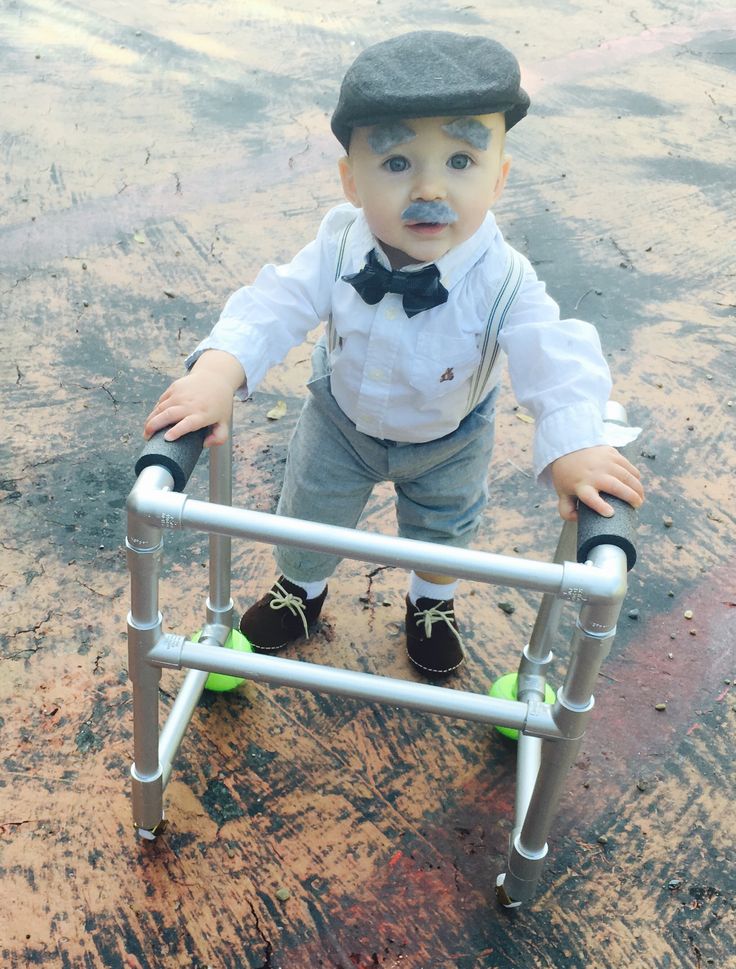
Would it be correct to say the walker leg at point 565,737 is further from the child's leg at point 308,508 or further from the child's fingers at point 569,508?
the child's leg at point 308,508

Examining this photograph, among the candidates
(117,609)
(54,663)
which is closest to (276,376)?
(117,609)

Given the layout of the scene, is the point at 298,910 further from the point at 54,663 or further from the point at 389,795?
the point at 54,663

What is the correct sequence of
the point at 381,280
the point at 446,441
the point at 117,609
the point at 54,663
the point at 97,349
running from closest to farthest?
the point at 381,280
the point at 446,441
the point at 54,663
the point at 117,609
the point at 97,349

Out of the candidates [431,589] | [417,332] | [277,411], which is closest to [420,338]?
[417,332]

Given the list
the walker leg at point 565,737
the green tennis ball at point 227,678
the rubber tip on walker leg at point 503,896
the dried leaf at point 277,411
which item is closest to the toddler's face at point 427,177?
the walker leg at point 565,737

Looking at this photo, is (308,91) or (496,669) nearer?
(496,669)

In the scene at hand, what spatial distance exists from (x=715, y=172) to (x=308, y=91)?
171cm

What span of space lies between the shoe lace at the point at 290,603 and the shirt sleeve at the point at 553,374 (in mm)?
698

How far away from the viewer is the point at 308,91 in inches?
167

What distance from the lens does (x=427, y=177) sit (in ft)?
4.65

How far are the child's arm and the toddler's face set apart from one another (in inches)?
12.3

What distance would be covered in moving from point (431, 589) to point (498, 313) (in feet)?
2.10

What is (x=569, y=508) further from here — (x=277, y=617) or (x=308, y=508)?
(x=277, y=617)

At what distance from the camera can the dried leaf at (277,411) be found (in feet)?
8.55
